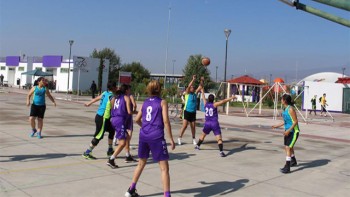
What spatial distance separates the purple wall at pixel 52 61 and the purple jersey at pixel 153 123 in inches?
1815

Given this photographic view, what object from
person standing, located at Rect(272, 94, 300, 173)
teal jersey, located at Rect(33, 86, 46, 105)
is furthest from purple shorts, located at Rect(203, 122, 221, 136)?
teal jersey, located at Rect(33, 86, 46, 105)

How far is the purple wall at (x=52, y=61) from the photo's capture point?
160 feet

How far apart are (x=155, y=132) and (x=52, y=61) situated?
47895 millimetres

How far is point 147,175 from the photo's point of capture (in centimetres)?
667

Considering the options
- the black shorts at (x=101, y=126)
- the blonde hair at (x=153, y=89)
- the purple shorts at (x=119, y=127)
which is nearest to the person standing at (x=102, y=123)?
the black shorts at (x=101, y=126)

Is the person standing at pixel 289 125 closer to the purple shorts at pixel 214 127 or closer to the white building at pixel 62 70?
the purple shorts at pixel 214 127

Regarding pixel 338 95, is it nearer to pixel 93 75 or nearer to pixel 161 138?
pixel 93 75

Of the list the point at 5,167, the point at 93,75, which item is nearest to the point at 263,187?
the point at 5,167

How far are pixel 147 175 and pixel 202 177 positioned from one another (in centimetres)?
101

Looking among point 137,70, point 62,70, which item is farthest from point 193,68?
point 62,70

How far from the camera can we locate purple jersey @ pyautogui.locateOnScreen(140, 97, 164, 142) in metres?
5.15

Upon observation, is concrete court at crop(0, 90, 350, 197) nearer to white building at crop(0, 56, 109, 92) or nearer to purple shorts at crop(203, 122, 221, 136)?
purple shorts at crop(203, 122, 221, 136)

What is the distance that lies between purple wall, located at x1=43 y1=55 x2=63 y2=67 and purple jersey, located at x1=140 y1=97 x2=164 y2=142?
46108 millimetres

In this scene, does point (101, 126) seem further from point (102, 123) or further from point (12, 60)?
point (12, 60)
